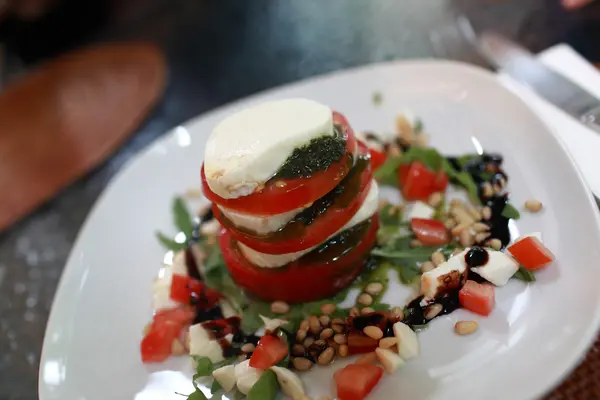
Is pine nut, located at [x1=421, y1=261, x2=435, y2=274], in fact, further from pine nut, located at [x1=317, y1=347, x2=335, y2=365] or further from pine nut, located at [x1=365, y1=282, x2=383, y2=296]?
pine nut, located at [x1=317, y1=347, x2=335, y2=365]

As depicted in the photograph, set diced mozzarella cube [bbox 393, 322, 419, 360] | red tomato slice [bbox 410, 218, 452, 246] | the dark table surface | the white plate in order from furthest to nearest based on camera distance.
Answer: the dark table surface < red tomato slice [bbox 410, 218, 452, 246] < diced mozzarella cube [bbox 393, 322, 419, 360] < the white plate

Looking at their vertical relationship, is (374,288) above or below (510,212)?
below

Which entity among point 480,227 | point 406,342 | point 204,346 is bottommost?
point 204,346

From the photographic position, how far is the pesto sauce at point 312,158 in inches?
65.5

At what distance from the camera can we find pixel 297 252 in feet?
5.98

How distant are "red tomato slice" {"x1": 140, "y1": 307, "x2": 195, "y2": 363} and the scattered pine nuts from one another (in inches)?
25.3

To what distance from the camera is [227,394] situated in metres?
1.67

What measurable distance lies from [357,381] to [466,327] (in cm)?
35

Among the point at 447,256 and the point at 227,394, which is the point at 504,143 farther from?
the point at 227,394

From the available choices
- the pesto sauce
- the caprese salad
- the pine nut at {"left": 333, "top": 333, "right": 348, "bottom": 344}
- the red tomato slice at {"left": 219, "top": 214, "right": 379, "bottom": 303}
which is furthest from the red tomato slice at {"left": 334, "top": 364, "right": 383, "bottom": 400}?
the pesto sauce

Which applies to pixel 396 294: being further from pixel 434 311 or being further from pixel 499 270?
pixel 499 270

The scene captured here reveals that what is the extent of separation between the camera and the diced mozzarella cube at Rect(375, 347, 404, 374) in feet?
5.15

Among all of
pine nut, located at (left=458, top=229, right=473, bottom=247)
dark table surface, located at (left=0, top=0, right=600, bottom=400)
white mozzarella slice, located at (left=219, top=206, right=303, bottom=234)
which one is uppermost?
white mozzarella slice, located at (left=219, top=206, right=303, bottom=234)

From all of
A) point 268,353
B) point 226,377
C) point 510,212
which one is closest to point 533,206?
point 510,212
